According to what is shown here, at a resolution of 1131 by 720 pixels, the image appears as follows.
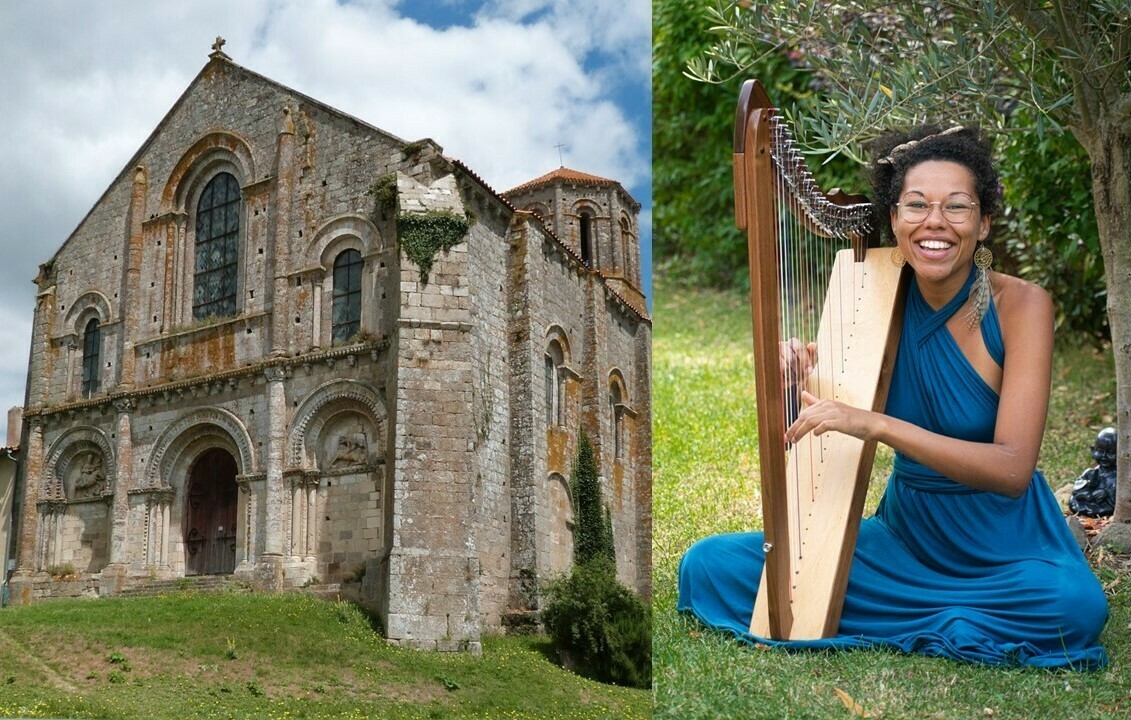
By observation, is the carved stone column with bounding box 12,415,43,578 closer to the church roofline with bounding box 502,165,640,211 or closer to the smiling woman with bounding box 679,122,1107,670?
the church roofline with bounding box 502,165,640,211

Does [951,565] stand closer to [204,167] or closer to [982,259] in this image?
[982,259]

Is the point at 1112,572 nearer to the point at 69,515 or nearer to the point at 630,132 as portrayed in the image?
the point at 630,132

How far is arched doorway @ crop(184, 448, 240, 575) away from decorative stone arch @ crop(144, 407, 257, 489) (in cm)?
4

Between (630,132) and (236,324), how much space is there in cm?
195

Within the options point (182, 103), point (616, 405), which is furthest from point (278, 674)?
point (182, 103)

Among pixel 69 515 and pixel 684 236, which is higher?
pixel 684 236

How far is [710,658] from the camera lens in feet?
12.6

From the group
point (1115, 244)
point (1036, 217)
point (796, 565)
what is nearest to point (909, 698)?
point (796, 565)

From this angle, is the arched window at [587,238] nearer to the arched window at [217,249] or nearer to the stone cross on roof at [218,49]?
the arched window at [217,249]

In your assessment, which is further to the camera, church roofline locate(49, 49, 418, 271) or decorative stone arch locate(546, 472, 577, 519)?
church roofline locate(49, 49, 418, 271)

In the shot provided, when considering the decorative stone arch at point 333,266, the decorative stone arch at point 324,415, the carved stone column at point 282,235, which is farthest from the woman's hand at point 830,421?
the carved stone column at point 282,235

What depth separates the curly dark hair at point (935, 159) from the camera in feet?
12.8

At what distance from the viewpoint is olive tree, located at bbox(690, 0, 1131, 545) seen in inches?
184

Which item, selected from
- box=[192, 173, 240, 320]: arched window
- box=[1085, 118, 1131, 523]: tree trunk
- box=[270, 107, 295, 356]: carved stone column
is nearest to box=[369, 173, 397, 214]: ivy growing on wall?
box=[270, 107, 295, 356]: carved stone column
